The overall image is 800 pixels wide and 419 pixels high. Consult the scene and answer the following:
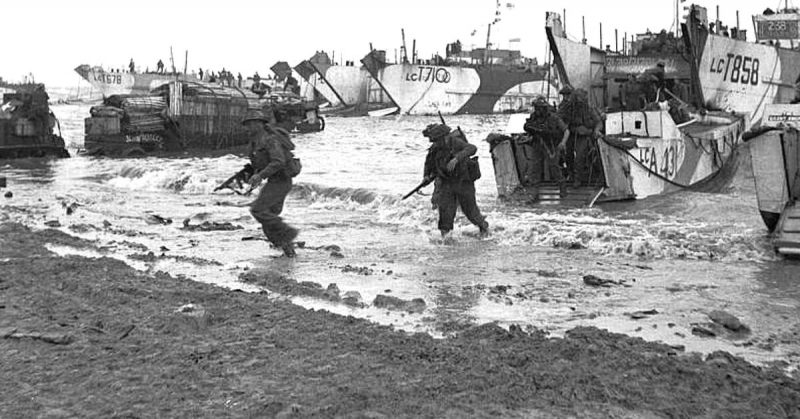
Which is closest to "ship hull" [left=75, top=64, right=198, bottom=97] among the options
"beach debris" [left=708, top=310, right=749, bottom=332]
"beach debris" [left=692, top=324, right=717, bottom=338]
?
"beach debris" [left=708, top=310, right=749, bottom=332]

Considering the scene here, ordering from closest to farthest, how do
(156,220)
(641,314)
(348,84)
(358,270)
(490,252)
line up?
(641,314)
(358,270)
(490,252)
(156,220)
(348,84)

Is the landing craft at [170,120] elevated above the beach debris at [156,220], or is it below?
above

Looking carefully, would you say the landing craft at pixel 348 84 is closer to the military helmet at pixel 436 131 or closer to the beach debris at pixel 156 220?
the beach debris at pixel 156 220

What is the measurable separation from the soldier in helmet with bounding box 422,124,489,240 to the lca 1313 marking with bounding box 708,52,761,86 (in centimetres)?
897

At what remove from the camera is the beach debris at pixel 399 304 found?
19.3 ft

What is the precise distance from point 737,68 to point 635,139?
641 cm

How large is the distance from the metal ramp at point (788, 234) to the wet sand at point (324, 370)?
389cm

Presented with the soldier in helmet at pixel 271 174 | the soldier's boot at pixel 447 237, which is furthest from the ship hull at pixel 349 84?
the soldier in helmet at pixel 271 174

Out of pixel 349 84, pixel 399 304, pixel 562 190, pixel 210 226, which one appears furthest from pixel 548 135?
pixel 349 84

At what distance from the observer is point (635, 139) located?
40.2 feet

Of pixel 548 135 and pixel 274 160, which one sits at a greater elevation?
pixel 548 135

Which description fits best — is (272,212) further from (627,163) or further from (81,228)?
(627,163)

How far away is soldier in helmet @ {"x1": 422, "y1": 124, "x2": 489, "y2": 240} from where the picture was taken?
30.5 ft

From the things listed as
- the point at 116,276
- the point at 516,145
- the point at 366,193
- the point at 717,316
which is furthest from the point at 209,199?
the point at 717,316
